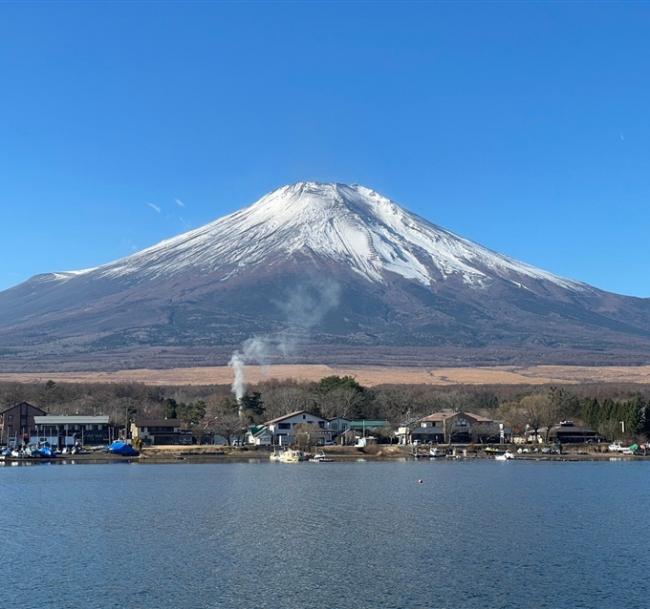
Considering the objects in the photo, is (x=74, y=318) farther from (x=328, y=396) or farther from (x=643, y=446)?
(x=643, y=446)

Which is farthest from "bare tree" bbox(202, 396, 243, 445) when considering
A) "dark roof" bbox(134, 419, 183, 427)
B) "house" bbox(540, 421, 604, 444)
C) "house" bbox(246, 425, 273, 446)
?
"house" bbox(540, 421, 604, 444)

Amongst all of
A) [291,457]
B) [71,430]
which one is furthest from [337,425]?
[71,430]

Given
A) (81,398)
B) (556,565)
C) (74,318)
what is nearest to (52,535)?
(556,565)

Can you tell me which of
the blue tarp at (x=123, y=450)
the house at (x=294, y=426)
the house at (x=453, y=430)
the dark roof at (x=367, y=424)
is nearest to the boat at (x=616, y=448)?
the house at (x=453, y=430)

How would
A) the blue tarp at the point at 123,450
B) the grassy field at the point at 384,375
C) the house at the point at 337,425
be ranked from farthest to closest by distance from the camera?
the grassy field at the point at 384,375, the house at the point at 337,425, the blue tarp at the point at 123,450

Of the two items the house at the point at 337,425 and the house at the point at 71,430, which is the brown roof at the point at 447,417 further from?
the house at the point at 71,430

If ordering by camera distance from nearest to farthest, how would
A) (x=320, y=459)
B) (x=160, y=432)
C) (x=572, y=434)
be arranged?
(x=320, y=459), (x=572, y=434), (x=160, y=432)

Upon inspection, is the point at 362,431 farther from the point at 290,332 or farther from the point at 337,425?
the point at 290,332
